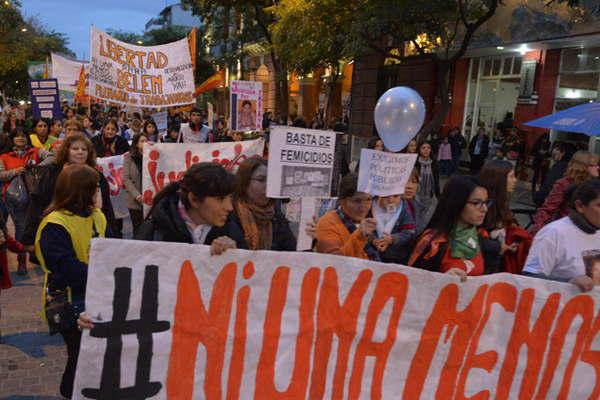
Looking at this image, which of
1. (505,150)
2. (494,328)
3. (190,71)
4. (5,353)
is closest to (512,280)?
(494,328)

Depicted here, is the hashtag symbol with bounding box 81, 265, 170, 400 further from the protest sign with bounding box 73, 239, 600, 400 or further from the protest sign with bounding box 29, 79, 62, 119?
the protest sign with bounding box 29, 79, 62, 119

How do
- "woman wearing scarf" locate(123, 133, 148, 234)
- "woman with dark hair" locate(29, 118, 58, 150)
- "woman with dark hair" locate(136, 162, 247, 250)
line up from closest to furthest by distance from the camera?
"woman with dark hair" locate(136, 162, 247, 250) < "woman wearing scarf" locate(123, 133, 148, 234) < "woman with dark hair" locate(29, 118, 58, 150)

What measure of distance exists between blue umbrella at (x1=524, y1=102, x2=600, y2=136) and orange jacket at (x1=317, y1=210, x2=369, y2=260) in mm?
4875

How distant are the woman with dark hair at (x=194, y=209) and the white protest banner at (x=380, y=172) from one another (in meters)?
0.90

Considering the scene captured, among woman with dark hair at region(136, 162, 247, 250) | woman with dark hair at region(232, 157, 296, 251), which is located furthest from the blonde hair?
woman with dark hair at region(136, 162, 247, 250)

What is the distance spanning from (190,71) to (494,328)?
726 cm

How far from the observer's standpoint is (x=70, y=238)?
283cm

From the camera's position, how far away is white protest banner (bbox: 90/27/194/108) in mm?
7984

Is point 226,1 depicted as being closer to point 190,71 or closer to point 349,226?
point 190,71

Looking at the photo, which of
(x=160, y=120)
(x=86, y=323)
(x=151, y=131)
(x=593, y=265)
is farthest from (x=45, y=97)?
(x=593, y=265)

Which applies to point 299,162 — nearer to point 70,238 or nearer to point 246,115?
point 70,238

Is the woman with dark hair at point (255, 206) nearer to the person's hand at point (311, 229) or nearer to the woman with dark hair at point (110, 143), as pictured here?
the person's hand at point (311, 229)

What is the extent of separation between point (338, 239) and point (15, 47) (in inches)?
1438

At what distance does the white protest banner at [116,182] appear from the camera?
6.42 m
